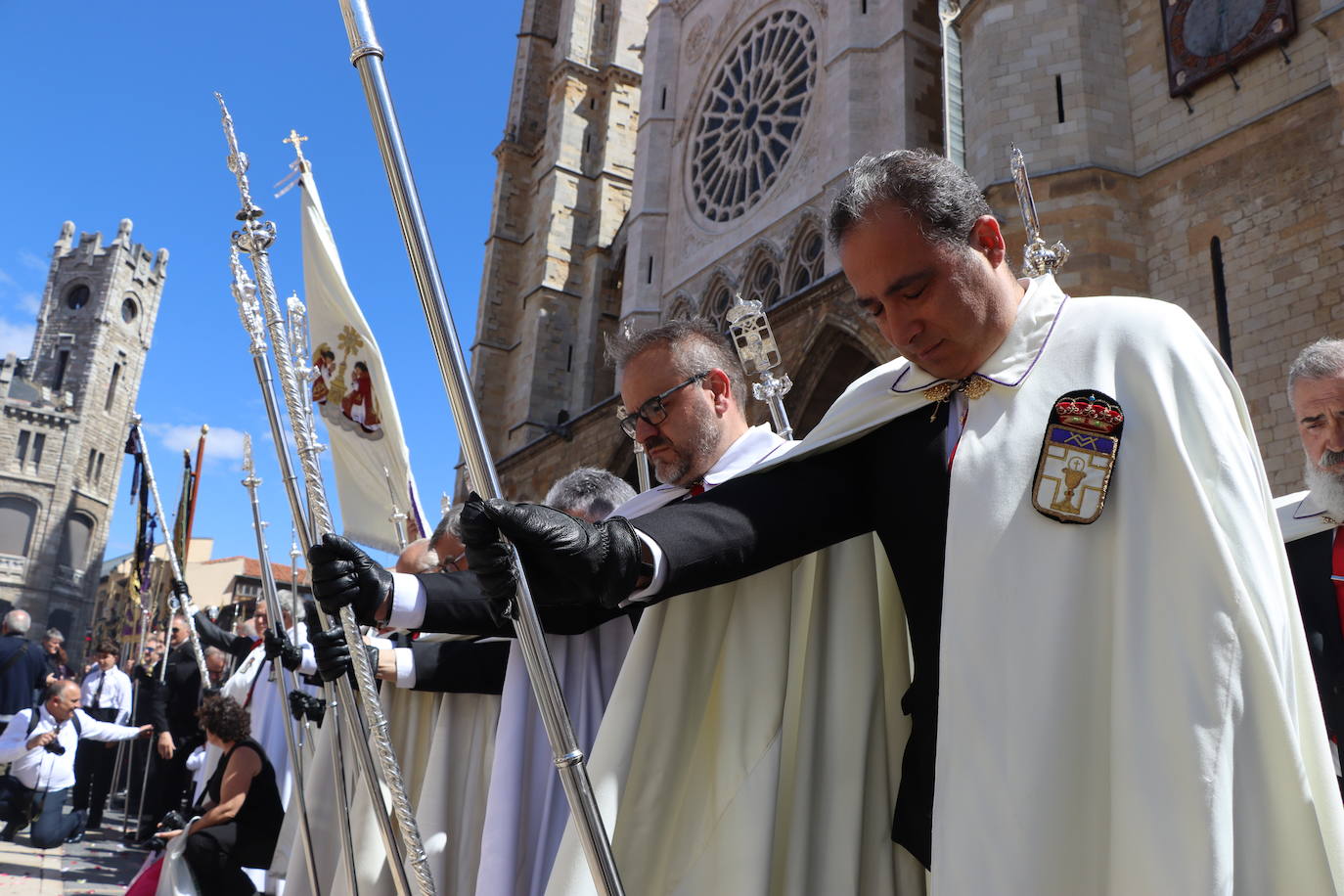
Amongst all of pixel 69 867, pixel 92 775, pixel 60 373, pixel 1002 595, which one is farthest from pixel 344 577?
pixel 60 373

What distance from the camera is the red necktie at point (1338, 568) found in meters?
2.58

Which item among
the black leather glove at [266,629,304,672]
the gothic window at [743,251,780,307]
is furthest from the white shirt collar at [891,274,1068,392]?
the gothic window at [743,251,780,307]

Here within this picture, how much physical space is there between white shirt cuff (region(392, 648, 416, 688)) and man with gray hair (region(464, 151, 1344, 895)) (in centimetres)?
151

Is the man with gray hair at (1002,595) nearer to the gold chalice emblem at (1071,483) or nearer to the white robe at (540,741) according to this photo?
the gold chalice emblem at (1071,483)

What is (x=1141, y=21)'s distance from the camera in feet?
34.0

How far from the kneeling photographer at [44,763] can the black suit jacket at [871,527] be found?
26.2ft

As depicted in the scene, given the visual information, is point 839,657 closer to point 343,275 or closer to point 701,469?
point 701,469

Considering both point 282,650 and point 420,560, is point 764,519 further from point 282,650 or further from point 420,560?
point 420,560

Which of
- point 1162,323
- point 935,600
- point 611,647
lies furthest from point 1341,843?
point 611,647

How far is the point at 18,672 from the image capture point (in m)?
8.66

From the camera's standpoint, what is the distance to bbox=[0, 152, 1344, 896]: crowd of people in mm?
1215

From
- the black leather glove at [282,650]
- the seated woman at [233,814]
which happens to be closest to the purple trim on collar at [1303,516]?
the black leather glove at [282,650]

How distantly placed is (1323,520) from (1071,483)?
174cm

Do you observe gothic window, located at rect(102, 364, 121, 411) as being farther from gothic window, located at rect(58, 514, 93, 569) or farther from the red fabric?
the red fabric
